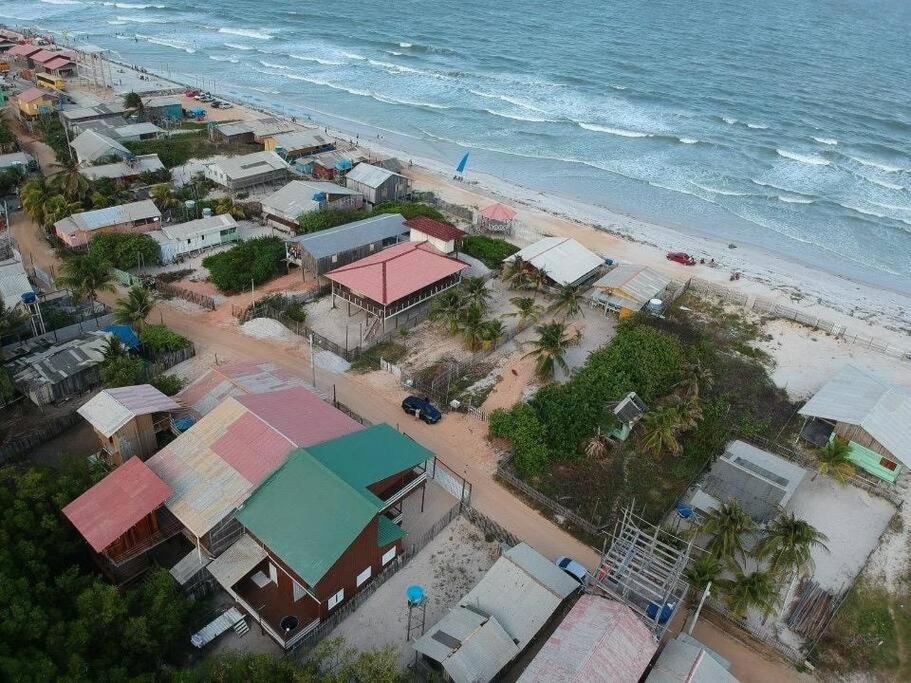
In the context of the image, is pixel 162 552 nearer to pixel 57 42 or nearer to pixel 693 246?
pixel 693 246

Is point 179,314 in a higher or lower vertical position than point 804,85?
lower

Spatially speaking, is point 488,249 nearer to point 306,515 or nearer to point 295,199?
point 295,199

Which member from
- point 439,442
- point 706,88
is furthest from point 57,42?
point 439,442

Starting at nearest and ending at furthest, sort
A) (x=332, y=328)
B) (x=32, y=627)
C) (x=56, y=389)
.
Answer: (x=32, y=627) < (x=56, y=389) < (x=332, y=328)

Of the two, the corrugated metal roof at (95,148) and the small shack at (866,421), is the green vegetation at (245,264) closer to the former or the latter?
the corrugated metal roof at (95,148)

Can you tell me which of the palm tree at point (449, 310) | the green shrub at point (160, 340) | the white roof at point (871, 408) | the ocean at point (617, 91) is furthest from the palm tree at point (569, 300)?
the ocean at point (617, 91)

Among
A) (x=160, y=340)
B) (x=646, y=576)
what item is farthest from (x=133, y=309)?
(x=646, y=576)

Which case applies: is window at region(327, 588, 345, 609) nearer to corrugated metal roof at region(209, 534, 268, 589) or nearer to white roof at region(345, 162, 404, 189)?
corrugated metal roof at region(209, 534, 268, 589)
